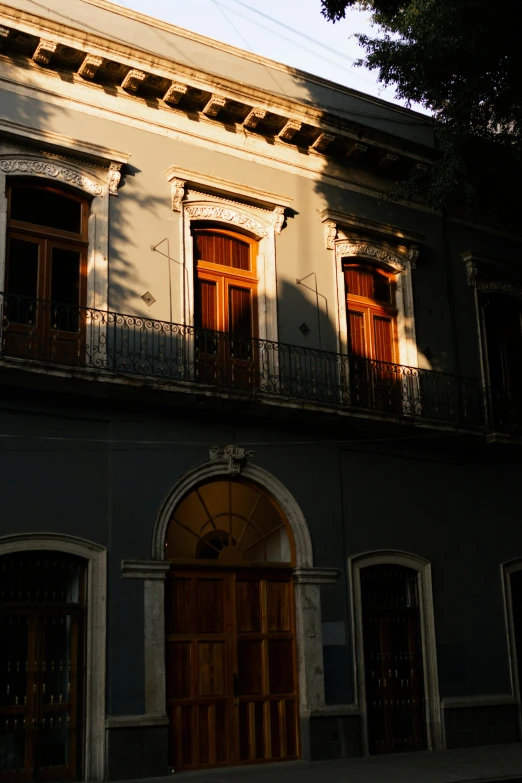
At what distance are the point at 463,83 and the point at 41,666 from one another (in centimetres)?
1032

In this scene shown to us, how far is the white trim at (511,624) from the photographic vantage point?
1550 centimetres

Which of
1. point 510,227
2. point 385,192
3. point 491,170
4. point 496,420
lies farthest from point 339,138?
point 496,420

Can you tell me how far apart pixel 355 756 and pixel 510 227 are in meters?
9.70

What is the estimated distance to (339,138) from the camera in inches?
621

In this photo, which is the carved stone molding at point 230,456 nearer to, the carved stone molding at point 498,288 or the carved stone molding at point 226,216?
the carved stone molding at point 226,216

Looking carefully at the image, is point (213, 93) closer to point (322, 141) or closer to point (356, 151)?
point (322, 141)

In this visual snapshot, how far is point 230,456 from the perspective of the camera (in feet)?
44.5

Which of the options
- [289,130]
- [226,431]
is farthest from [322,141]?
[226,431]

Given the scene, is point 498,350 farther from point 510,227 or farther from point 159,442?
point 159,442

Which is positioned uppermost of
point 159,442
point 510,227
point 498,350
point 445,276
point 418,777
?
point 510,227

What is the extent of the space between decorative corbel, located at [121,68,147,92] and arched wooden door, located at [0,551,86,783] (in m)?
6.65

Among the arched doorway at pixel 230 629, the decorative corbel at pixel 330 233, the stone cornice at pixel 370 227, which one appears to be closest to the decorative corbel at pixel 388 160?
the stone cornice at pixel 370 227

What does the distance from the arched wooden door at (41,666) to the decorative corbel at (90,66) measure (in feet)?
21.6

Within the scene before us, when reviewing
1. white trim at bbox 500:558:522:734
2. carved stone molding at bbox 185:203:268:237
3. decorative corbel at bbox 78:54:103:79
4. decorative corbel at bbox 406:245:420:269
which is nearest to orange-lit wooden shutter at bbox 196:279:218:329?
carved stone molding at bbox 185:203:268:237
